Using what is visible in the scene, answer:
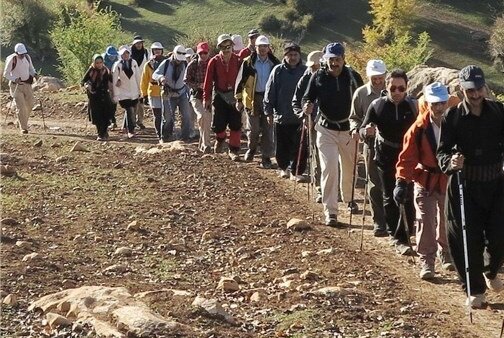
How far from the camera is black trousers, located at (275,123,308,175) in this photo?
14.4 m

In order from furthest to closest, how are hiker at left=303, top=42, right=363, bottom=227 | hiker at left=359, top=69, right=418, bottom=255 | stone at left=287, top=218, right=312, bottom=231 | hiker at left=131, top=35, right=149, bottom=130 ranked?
hiker at left=131, top=35, right=149, bottom=130 → hiker at left=303, top=42, right=363, bottom=227 → stone at left=287, top=218, right=312, bottom=231 → hiker at left=359, top=69, right=418, bottom=255

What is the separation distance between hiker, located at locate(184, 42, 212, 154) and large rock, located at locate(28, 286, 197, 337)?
929cm

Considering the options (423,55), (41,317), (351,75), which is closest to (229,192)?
(351,75)

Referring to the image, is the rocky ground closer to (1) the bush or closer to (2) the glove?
(2) the glove

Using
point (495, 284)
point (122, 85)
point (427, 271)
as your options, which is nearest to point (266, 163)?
point (122, 85)

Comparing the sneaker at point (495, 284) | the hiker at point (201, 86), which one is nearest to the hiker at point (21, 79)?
the hiker at point (201, 86)

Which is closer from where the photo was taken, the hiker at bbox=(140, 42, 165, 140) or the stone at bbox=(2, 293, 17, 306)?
the stone at bbox=(2, 293, 17, 306)

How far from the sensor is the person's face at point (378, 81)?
35.6 feet

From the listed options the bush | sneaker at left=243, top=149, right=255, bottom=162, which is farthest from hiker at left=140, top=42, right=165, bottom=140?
the bush

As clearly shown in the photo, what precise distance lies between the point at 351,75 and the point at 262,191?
8.62ft

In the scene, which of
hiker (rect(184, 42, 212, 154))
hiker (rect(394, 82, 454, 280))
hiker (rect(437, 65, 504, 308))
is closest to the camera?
hiker (rect(437, 65, 504, 308))

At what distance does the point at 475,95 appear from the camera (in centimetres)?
800

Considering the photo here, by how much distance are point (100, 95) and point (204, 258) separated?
10392mm

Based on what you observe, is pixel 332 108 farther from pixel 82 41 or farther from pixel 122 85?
pixel 82 41
